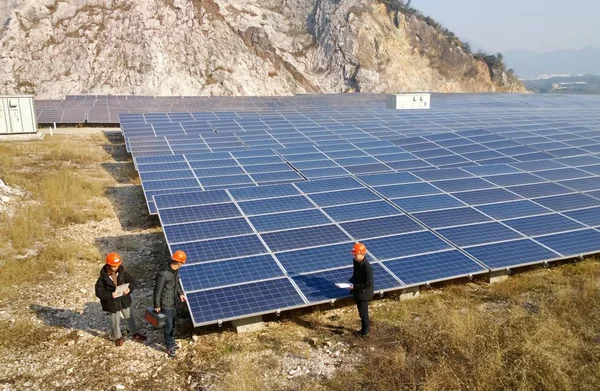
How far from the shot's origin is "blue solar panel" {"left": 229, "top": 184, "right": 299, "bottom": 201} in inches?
591

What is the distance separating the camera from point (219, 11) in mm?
72625

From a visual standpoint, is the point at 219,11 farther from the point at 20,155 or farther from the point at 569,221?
the point at 569,221

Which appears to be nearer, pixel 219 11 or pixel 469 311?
pixel 469 311

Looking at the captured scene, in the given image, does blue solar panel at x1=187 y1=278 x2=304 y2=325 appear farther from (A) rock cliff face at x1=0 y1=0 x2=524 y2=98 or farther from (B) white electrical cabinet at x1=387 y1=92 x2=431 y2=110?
(A) rock cliff face at x1=0 y1=0 x2=524 y2=98

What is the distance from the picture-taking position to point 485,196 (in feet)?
51.5

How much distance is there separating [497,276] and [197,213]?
27.7 ft

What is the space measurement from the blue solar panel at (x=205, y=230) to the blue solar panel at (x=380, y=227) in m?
2.86

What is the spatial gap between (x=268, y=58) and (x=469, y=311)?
64451 mm

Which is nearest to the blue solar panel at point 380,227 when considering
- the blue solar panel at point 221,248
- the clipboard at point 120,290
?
the blue solar panel at point 221,248

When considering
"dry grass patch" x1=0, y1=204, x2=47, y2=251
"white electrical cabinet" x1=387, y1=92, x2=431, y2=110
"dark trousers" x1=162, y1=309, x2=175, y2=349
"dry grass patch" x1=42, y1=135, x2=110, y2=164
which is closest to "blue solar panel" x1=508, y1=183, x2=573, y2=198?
"dark trousers" x1=162, y1=309, x2=175, y2=349

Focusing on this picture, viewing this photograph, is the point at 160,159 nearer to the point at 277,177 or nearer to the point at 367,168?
the point at 277,177

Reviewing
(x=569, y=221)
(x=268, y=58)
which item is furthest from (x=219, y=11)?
(x=569, y=221)

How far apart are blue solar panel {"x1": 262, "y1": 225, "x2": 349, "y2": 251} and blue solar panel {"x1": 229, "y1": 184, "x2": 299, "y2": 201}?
9.33 ft

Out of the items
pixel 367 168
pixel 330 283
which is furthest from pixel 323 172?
pixel 330 283
